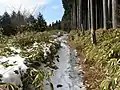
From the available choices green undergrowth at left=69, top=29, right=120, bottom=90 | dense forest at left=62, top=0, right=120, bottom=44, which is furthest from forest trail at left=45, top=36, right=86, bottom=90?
dense forest at left=62, top=0, right=120, bottom=44

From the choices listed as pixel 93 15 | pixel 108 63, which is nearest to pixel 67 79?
pixel 108 63

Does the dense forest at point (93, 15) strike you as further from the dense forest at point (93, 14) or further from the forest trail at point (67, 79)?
the forest trail at point (67, 79)

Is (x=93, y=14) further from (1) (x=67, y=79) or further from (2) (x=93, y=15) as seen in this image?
(1) (x=67, y=79)

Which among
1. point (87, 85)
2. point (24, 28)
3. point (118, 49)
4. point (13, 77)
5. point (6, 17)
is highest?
point (6, 17)

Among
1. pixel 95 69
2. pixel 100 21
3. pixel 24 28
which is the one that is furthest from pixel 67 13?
pixel 95 69

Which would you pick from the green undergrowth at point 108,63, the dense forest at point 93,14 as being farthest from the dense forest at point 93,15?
the green undergrowth at point 108,63

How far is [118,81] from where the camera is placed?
167 inches

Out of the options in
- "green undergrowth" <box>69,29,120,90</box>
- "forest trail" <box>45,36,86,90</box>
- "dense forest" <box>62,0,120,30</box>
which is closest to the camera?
"green undergrowth" <box>69,29,120,90</box>

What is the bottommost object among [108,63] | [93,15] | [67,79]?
[67,79]

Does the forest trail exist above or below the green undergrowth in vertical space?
below

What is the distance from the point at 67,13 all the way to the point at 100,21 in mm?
19407

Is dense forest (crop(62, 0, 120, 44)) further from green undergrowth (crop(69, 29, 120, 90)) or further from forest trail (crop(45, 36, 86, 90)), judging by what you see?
forest trail (crop(45, 36, 86, 90))

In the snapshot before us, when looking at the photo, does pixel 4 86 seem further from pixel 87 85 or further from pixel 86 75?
pixel 86 75

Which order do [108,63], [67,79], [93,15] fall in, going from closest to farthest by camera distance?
[108,63]
[67,79]
[93,15]
